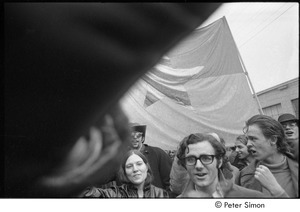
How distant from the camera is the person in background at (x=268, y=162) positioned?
2121mm

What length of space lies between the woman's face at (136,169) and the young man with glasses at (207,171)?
0.24 m

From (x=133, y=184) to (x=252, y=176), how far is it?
762 millimetres

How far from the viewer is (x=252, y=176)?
84.3 inches

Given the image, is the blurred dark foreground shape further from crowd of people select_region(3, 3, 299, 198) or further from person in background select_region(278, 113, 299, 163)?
person in background select_region(278, 113, 299, 163)

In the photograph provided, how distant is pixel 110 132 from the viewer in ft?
7.14

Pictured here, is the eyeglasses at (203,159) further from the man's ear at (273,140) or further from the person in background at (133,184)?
the man's ear at (273,140)

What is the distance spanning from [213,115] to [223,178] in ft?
1.34

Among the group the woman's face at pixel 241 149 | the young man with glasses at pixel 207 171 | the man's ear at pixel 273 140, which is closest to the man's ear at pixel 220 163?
the young man with glasses at pixel 207 171

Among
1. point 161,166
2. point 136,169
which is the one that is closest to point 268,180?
point 161,166

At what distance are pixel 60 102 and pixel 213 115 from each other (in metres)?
1.00
